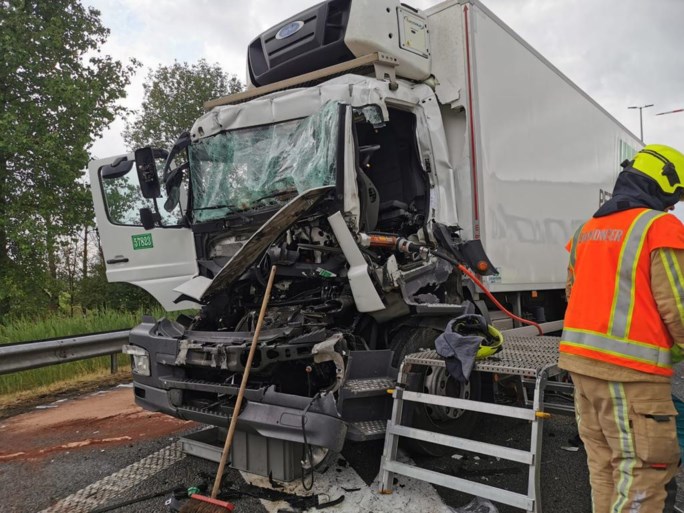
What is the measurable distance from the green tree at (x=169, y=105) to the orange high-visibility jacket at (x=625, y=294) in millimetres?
18844

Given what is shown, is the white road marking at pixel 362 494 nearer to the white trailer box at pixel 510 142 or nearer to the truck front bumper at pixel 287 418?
the truck front bumper at pixel 287 418

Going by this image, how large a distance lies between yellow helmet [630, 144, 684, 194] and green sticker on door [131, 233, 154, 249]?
3.77m

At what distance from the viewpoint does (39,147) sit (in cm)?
1098

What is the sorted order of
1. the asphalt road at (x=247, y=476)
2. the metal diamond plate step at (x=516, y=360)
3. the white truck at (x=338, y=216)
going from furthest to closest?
the white truck at (x=338, y=216)
the asphalt road at (x=247, y=476)
the metal diamond plate step at (x=516, y=360)

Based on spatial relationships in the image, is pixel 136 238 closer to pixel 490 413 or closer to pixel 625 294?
pixel 490 413

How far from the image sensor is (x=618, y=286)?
220 cm

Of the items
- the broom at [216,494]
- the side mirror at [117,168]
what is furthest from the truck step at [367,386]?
the side mirror at [117,168]

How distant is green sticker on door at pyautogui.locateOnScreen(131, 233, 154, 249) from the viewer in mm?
4504

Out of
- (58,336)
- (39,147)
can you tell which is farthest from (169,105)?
(58,336)

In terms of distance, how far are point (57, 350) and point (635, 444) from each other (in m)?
5.64

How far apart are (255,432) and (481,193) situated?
109 inches

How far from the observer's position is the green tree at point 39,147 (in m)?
11.1

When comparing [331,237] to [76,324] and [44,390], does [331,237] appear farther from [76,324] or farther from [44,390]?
[76,324]

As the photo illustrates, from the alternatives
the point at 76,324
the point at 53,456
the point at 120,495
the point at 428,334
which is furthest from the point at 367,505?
the point at 76,324
